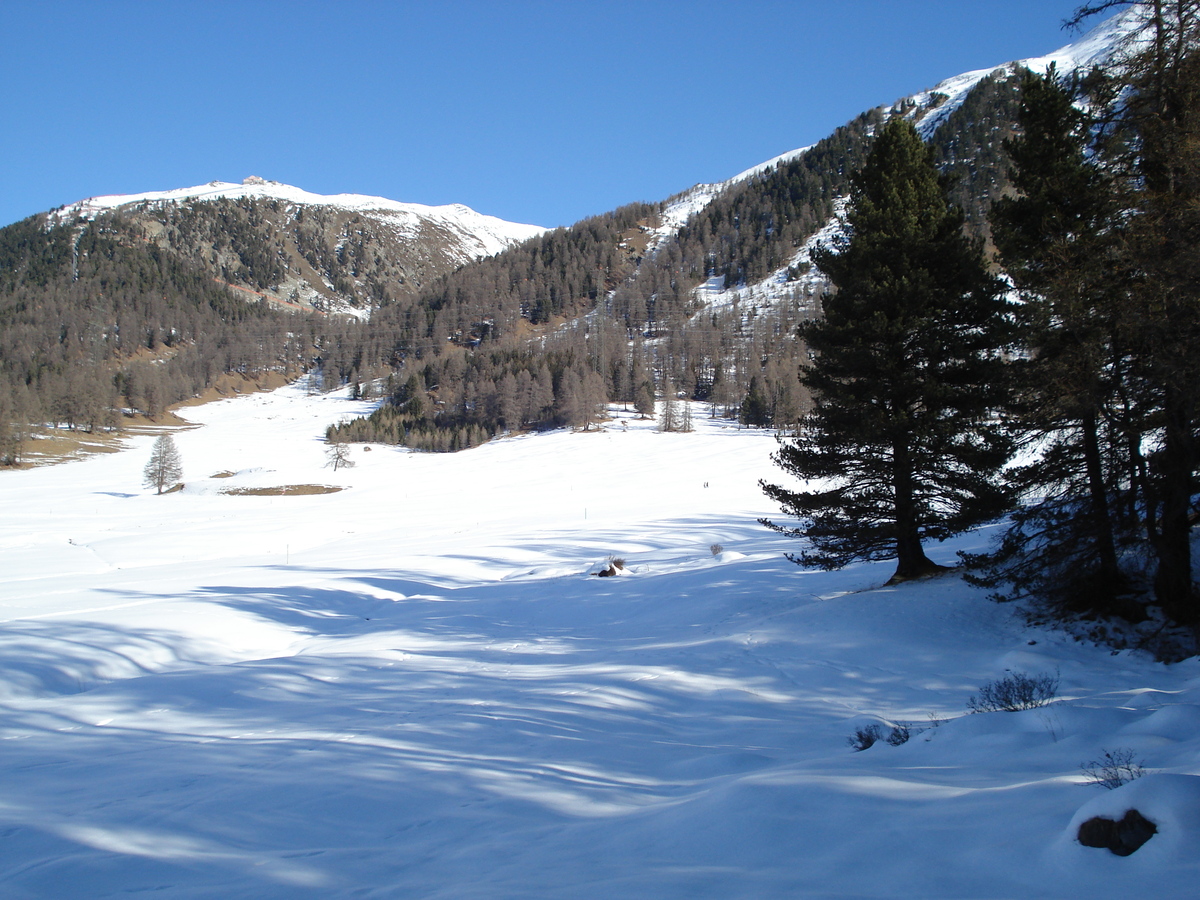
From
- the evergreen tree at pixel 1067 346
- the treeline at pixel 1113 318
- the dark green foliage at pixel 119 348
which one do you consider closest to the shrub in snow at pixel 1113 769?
the treeline at pixel 1113 318

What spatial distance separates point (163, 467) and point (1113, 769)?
237ft

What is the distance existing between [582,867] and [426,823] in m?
1.77

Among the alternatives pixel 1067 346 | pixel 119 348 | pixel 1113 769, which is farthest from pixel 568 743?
pixel 119 348

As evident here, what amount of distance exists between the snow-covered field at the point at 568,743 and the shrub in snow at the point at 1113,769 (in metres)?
0.15

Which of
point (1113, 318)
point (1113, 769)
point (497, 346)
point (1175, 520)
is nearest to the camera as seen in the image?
point (1113, 769)

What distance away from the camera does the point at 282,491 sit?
201 feet

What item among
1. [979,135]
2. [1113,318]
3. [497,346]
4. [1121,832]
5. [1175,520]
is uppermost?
[979,135]

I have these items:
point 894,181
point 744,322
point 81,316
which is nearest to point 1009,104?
point 744,322

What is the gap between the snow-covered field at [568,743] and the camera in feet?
11.5

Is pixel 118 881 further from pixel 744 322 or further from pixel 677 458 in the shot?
→ pixel 744 322

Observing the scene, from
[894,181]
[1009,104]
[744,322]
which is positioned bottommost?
[894,181]

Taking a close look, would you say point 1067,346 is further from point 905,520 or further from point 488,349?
point 488,349

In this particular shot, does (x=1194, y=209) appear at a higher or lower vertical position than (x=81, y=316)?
lower

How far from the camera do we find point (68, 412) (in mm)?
105000
